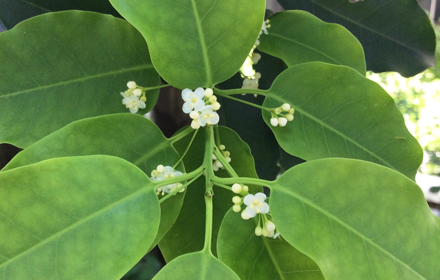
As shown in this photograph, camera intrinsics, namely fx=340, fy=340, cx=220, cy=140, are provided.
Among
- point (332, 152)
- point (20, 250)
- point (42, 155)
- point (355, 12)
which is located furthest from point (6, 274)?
point (355, 12)

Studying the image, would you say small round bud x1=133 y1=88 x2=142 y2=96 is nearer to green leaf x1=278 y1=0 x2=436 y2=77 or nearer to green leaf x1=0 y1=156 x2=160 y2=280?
green leaf x1=0 y1=156 x2=160 y2=280

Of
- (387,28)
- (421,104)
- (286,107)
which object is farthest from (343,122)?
(421,104)

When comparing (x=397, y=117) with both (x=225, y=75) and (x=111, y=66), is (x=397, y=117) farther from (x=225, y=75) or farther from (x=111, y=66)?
(x=111, y=66)

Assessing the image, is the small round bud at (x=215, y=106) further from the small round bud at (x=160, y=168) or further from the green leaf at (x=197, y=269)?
the green leaf at (x=197, y=269)

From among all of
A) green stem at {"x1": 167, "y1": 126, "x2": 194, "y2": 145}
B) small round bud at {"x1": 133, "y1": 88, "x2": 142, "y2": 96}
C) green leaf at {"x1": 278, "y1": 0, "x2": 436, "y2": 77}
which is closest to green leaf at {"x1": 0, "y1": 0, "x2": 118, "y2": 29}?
small round bud at {"x1": 133, "y1": 88, "x2": 142, "y2": 96}

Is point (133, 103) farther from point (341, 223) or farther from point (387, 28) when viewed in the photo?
point (387, 28)

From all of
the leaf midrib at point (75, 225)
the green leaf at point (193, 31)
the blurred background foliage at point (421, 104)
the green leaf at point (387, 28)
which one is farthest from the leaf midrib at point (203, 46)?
the blurred background foliage at point (421, 104)
